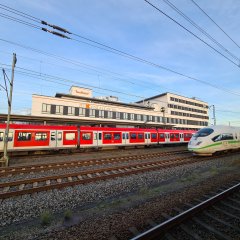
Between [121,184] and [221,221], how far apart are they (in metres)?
4.62

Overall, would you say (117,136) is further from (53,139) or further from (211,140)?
(211,140)

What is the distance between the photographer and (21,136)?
1955 centimetres

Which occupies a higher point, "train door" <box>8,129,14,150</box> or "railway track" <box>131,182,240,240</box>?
"train door" <box>8,129,14,150</box>

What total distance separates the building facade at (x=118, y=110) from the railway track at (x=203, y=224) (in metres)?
27.3

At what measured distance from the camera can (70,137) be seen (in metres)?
22.7

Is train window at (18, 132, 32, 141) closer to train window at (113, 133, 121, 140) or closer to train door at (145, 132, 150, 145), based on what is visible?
train window at (113, 133, 121, 140)

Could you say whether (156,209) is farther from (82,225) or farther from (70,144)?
(70,144)

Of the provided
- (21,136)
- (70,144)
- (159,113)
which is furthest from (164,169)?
(159,113)

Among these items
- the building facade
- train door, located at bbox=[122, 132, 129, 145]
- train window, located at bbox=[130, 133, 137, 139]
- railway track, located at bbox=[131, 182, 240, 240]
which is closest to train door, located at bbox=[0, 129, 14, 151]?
the building facade

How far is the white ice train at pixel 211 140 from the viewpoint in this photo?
1616 centimetres

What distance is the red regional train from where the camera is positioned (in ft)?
63.7

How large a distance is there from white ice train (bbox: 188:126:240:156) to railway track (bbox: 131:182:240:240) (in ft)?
35.2

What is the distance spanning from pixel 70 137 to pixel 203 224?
65.0ft

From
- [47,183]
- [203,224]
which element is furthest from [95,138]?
[203,224]
